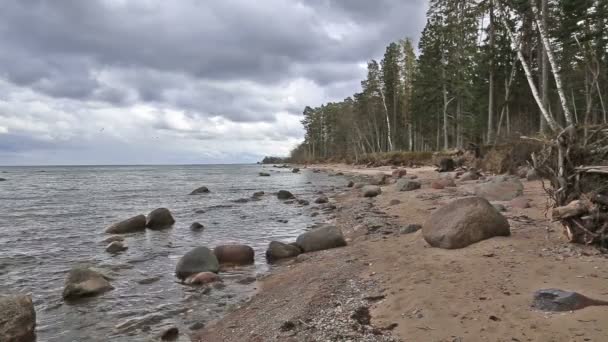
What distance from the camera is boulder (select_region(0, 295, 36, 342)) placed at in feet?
18.7

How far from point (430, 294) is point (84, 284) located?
6.54 metres

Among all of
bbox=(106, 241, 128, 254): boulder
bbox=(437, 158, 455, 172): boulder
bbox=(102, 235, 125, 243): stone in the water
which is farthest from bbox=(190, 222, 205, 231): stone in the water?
bbox=(437, 158, 455, 172): boulder

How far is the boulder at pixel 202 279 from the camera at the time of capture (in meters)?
8.42

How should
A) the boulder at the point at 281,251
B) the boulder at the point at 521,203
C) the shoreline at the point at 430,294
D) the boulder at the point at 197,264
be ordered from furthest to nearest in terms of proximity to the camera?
the boulder at the point at 521,203
the boulder at the point at 281,251
the boulder at the point at 197,264
the shoreline at the point at 430,294

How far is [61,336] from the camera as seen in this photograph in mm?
6043

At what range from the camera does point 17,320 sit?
19.2 feet

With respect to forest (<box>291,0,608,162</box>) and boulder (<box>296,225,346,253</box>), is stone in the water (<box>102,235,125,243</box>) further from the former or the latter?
forest (<box>291,0,608,162</box>)

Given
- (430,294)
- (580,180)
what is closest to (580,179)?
(580,180)

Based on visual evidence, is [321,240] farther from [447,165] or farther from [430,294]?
[447,165]

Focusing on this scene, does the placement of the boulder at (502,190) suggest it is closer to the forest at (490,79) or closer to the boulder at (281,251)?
the forest at (490,79)

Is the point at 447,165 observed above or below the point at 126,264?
above

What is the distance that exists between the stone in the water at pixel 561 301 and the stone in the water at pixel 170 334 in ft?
15.8

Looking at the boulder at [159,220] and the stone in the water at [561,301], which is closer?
the stone in the water at [561,301]

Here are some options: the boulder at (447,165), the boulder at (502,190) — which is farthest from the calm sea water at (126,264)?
the boulder at (447,165)
